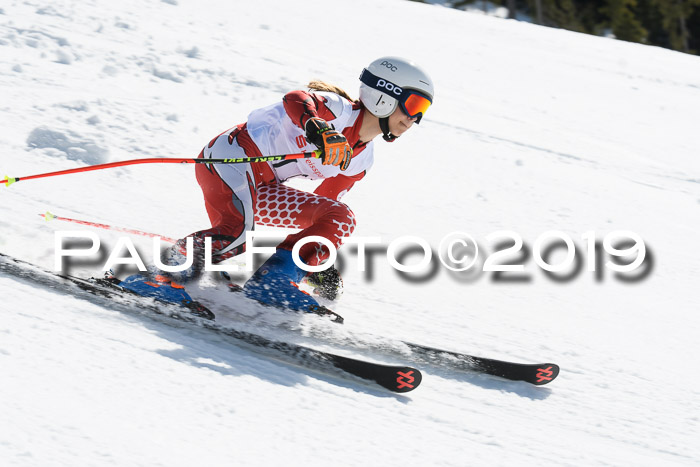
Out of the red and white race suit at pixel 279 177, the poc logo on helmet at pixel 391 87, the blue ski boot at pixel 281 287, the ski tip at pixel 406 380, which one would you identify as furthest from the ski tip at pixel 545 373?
the poc logo on helmet at pixel 391 87

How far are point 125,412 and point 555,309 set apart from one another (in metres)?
2.58

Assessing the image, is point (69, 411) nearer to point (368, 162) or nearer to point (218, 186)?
point (218, 186)

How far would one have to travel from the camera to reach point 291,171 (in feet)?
11.5

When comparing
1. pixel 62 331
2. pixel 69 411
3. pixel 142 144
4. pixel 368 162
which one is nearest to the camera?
pixel 69 411

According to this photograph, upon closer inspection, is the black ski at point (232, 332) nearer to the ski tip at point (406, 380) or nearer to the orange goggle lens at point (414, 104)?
the ski tip at point (406, 380)

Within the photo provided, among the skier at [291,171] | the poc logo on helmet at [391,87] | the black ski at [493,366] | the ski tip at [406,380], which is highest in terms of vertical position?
the poc logo on helmet at [391,87]

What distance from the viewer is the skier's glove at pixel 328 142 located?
115 inches

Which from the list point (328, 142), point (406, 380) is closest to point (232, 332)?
point (406, 380)

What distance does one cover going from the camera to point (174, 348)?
2.71m

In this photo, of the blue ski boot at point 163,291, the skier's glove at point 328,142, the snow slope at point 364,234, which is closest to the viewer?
the snow slope at point 364,234

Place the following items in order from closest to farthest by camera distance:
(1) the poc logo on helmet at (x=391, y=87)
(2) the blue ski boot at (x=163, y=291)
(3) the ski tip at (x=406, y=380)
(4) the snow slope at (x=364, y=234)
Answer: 1. (4) the snow slope at (x=364, y=234)
2. (3) the ski tip at (x=406, y=380)
3. (2) the blue ski boot at (x=163, y=291)
4. (1) the poc logo on helmet at (x=391, y=87)

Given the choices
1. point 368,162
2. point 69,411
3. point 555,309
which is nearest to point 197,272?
point 368,162

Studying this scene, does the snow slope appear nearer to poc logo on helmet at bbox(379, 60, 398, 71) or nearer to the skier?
the skier

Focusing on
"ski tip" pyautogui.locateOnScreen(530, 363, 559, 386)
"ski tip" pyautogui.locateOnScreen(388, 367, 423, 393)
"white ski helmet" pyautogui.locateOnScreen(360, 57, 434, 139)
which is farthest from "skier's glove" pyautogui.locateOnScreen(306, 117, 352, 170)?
"ski tip" pyautogui.locateOnScreen(530, 363, 559, 386)
